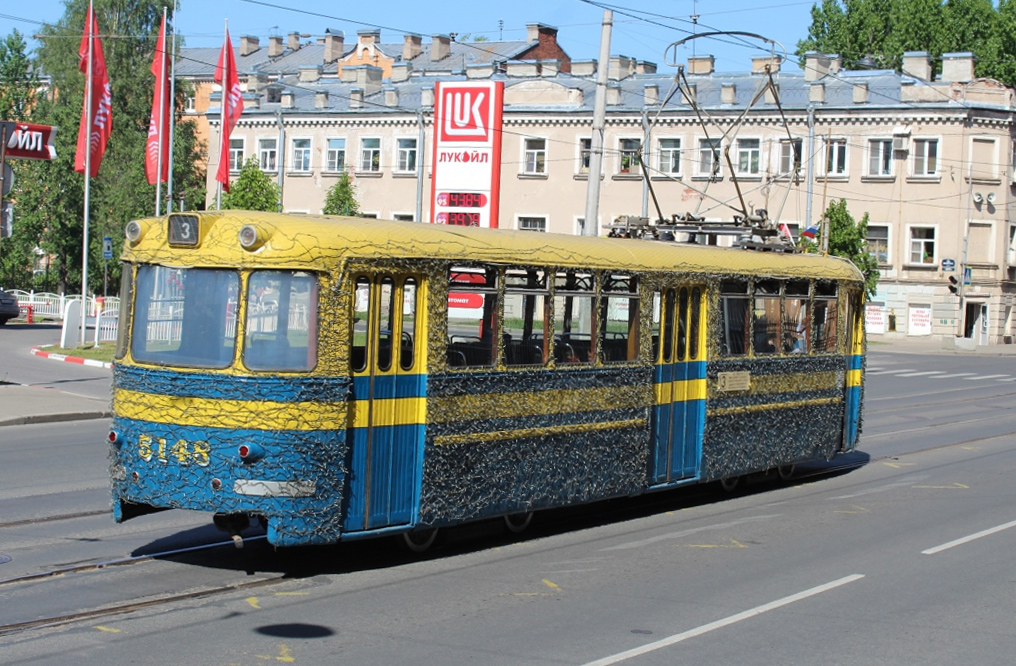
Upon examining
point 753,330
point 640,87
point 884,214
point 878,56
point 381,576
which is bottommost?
point 381,576

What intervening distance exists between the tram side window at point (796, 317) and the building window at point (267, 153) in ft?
180

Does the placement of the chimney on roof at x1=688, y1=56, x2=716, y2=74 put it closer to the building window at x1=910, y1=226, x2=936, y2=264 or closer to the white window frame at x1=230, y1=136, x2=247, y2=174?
the building window at x1=910, y1=226, x2=936, y2=264

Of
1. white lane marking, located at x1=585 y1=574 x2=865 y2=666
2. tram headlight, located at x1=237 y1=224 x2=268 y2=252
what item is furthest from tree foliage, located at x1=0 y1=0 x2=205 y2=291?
white lane marking, located at x1=585 y1=574 x2=865 y2=666

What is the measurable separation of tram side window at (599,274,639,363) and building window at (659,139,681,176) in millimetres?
49286

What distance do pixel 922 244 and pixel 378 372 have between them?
172 feet

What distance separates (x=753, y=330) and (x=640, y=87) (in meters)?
50.1

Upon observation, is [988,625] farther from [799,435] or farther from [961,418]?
[961,418]

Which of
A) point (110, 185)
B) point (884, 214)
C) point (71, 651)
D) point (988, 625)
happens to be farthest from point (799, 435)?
point (110, 185)

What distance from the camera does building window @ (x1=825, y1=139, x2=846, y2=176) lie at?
58.5 meters

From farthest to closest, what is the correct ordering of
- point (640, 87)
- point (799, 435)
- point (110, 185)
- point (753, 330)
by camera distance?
point (110, 185)
point (640, 87)
point (799, 435)
point (753, 330)

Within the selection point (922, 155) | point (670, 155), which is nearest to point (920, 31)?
point (922, 155)

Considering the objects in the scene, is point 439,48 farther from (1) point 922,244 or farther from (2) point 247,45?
(1) point 922,244

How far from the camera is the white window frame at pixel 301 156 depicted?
66.2 meters

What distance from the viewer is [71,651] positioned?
7.01 m
